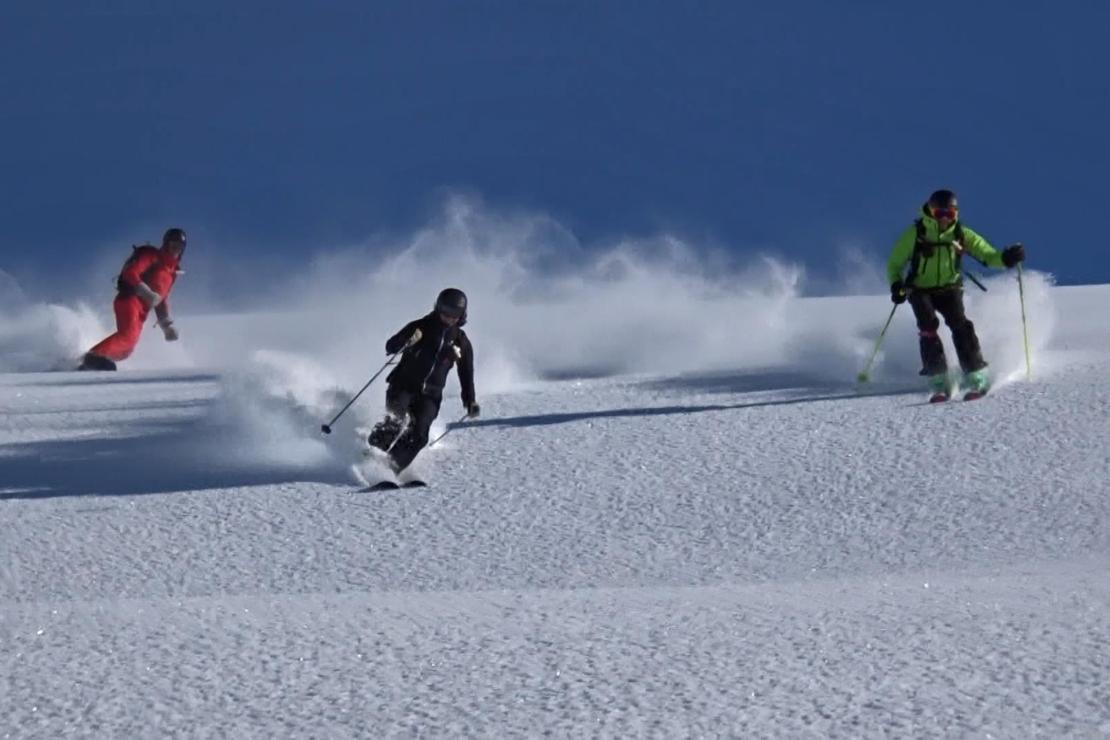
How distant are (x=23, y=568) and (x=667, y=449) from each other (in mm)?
3453

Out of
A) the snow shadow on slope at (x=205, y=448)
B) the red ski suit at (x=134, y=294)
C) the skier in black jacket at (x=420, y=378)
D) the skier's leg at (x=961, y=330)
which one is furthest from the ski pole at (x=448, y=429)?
the red ski suit at (x=134, y=294)

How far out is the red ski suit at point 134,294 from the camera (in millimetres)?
15148

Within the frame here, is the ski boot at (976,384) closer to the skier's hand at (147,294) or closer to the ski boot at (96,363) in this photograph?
the skier's hand at (147,294)

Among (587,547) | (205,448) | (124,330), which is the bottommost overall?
(587,547)

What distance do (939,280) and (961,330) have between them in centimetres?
33

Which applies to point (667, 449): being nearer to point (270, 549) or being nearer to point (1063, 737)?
point (270, 549)

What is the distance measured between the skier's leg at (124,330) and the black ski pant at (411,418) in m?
6.68

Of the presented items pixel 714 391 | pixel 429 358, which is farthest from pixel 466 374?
pixel 714 391

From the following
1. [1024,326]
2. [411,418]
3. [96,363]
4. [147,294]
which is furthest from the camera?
[147,294]

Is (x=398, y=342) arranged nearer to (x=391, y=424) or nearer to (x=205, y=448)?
(x=391, y=424)

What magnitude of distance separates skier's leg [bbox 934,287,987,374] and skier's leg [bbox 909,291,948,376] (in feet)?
0.21

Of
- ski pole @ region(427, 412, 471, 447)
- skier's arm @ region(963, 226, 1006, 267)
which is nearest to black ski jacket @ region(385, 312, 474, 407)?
ski pole @ region(427, 412, 471, 447)

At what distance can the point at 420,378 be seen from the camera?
914 centimetres

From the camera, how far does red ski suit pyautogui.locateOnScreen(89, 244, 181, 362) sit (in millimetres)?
15148
